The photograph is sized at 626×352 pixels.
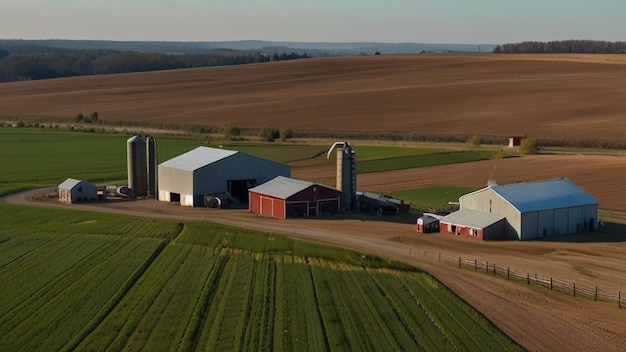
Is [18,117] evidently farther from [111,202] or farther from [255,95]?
[111,202]

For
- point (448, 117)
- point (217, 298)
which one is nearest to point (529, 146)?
point (448, 117)

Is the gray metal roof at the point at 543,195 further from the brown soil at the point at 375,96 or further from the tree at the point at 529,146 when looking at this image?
the brown soil at the point at 375,96

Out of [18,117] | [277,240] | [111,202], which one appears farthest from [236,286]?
[18,117]

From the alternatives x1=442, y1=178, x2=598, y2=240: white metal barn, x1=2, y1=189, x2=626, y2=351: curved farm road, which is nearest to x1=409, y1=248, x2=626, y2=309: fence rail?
x1=2, y1=189, x2=626, y2=351: curved farm road

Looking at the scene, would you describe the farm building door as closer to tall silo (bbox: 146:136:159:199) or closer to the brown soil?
tall silo (bbox: 146:136:159:199)

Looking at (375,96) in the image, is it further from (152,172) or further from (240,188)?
(240,188)

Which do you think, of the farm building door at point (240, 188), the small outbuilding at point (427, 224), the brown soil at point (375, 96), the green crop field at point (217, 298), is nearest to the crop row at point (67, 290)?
the green crop field at point (217, 298)

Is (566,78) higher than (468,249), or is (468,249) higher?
(566,78)
